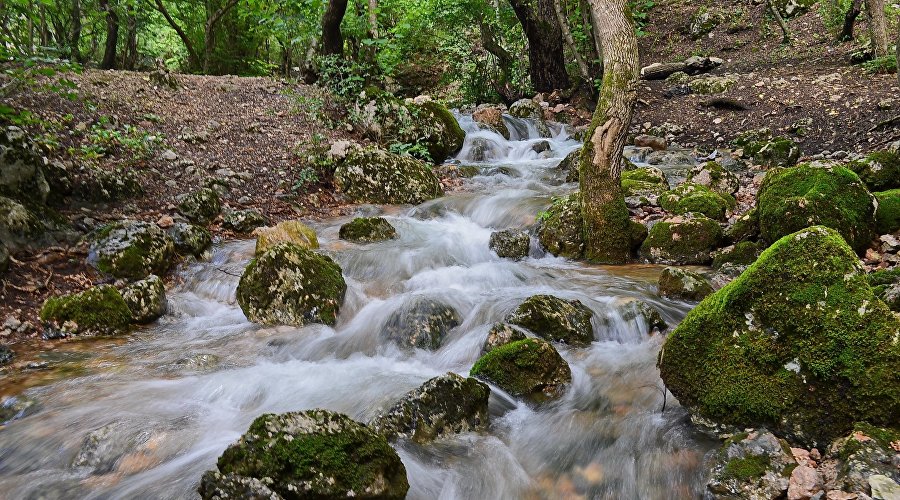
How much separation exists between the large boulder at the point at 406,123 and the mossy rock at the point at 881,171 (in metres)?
7.87

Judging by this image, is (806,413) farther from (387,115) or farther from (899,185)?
(387,115)

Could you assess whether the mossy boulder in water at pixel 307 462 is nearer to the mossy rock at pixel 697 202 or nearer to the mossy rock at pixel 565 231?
the mossy rock at pixel 565 231

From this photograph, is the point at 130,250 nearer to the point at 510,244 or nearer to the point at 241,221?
the point at 241,221

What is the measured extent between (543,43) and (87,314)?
45.3 ft

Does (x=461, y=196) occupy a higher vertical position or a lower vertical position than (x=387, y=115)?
lower

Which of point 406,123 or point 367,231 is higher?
point 406,123

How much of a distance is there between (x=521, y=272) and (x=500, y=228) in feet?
7.09

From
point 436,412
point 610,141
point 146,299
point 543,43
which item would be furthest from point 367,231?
point 543,43

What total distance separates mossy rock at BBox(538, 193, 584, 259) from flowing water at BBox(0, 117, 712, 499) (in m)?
0.20

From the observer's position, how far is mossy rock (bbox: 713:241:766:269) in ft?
20.8

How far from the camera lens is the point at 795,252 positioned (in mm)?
3350

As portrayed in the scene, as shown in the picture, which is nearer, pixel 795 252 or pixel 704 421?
pixel 795 252

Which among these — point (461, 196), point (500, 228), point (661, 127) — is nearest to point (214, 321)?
point (500, 228)

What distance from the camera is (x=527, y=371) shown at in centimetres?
443
